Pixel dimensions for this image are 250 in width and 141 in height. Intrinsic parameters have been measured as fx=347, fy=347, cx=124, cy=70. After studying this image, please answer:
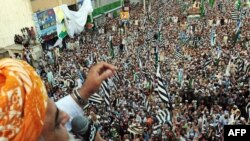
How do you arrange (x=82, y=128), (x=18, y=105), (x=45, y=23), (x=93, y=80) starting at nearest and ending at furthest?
(x=18, y=105) → (x=82, y=128) → (x=93, y=80) → (x=45, y=23)

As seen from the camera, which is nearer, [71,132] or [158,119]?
[71,132]

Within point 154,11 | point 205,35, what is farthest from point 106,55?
point 154,11

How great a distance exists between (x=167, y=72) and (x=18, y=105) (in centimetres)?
1436

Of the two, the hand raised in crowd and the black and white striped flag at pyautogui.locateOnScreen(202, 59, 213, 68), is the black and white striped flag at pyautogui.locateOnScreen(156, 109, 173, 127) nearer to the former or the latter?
the black and white striped flag at pyautogui.locateOnScreen(202, 59, 213, 68)

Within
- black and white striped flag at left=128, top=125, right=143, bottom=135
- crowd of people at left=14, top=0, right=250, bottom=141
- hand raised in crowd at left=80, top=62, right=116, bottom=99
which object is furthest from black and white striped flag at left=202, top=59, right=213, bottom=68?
hand raised in crowd at left=80, top=62, right=116, bottom=99

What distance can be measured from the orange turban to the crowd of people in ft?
29.7

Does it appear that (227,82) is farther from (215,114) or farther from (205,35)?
(205,35)

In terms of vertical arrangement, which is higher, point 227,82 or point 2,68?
point 2,68

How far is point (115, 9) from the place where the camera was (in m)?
33.4

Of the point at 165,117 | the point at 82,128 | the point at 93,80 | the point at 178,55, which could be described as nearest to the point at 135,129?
the point at 165,117

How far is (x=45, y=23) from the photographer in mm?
23188

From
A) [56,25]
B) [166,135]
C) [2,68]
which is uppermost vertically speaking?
[2,68]

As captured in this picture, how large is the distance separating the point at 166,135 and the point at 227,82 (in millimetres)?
4702

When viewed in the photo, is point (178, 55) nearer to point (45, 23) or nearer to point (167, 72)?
point (167, 72)
